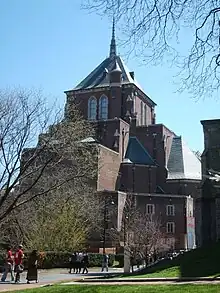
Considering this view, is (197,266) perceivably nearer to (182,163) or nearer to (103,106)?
(182,163)

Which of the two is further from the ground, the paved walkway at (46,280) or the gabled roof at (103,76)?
the gabled roof at (103,76)

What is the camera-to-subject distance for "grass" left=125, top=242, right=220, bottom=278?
64.0 ft

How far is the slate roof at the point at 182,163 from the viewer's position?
7412 cm

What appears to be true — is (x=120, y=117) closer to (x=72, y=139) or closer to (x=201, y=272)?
(x=72, y=139)

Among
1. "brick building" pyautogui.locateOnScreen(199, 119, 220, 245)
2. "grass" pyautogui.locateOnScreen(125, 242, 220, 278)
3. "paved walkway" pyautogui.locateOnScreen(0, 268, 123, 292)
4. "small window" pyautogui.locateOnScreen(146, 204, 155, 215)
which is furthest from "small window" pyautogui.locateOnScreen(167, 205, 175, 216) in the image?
"grass" pyautogui.locateOnScreen(125, 242, 220, 278)

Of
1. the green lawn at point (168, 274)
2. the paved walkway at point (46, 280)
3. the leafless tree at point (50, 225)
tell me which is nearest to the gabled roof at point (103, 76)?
the leafless tree at point (50, 225)

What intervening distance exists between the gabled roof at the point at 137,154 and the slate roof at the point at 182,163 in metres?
3.58

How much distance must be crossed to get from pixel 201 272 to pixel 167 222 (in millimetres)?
47188

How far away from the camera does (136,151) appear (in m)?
75.9

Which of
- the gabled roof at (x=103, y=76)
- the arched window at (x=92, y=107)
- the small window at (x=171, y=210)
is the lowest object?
the small window at (x=171, y=210)

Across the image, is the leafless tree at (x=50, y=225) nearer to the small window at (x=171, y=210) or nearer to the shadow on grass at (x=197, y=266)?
the shadow on grass at (x=197, y=266)

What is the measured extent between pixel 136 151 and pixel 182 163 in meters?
7.39

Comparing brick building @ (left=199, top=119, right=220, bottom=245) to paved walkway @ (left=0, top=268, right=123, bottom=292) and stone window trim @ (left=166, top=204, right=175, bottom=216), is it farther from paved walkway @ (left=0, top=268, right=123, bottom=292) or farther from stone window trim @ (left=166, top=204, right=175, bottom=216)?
stone window trim @ (left=166, top=204, right=175, bottom=216)

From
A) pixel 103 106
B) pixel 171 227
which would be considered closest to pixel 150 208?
pixel 171 227
